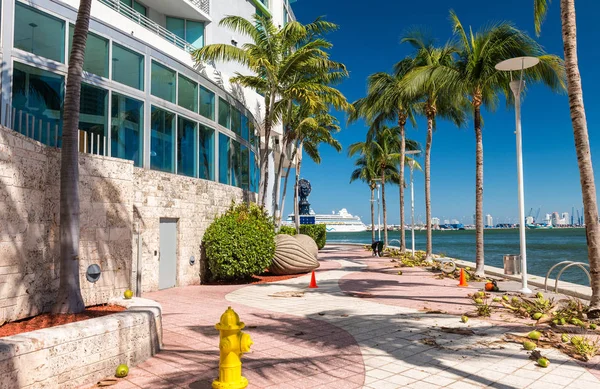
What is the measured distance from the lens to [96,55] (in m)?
11.1

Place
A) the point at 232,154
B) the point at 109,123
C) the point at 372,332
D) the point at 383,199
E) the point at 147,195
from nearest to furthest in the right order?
the point at 372,332, the point at 109,123, the point at 147,195, the point at 232,154, the point at 383,199

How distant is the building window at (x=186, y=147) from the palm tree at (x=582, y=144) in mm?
10753

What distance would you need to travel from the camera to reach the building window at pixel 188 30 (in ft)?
65.5

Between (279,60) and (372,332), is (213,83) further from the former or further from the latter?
(372,332)

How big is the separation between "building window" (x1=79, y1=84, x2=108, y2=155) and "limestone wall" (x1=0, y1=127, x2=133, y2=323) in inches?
73.0

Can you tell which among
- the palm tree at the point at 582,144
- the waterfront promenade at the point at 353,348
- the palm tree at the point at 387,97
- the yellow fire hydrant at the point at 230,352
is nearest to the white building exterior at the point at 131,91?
the waterfront promenade at the point at 353,348

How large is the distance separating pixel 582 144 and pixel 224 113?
40.2ft

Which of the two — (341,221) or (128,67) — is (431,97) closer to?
(128,67)

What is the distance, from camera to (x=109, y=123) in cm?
1131

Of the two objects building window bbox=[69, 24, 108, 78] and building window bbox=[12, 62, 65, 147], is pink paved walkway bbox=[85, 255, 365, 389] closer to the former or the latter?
building window bbox=[12, 62, 65, 147]

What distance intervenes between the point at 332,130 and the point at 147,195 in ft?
91.9

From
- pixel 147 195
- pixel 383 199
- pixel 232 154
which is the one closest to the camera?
pixel 147 195

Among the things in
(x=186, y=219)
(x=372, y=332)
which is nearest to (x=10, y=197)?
(x=372, y=332)

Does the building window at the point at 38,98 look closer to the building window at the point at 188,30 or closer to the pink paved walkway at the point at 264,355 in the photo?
the pink paved walkway at the point at 264,355
